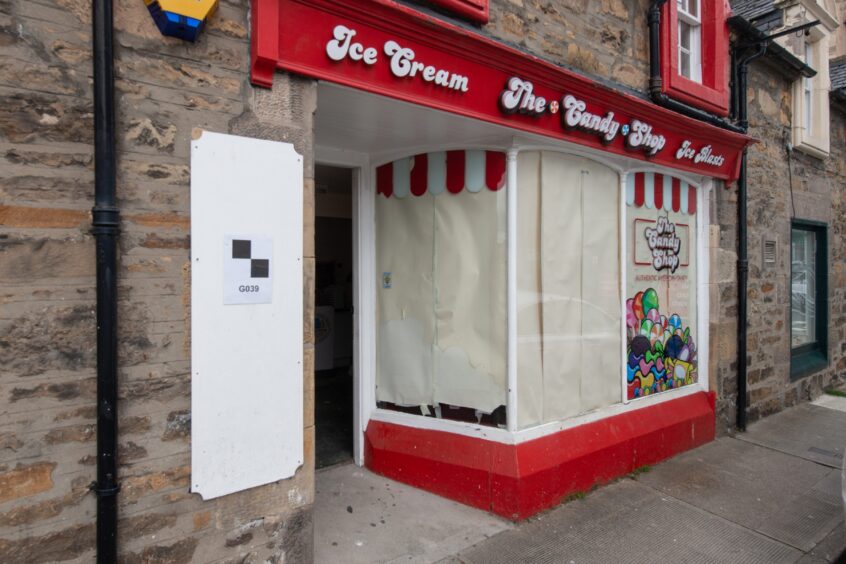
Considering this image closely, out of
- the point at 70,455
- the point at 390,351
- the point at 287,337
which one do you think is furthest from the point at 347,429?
the point at 70,455

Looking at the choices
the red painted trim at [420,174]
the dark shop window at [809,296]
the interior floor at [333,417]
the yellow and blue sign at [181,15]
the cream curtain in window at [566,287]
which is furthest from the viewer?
the dark shop window at [809,296]

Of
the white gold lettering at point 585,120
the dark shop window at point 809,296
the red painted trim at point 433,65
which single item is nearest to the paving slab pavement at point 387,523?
the red painted trim at point 433,65

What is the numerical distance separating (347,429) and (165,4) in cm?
413

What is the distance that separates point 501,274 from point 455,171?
91 centimetres

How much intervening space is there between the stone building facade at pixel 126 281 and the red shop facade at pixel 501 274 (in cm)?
102

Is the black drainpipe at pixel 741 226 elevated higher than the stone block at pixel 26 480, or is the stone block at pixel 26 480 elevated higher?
the black drainpipe at pixel 741 226

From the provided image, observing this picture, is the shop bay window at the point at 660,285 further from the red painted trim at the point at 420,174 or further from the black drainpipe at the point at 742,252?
the red painted trim at the point at 420,174

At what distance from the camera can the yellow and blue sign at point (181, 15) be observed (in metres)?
2.35

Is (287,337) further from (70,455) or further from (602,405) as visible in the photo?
(602,405)

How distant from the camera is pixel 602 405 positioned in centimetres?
473

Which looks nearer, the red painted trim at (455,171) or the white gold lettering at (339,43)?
the white gold lettering at (339,43)

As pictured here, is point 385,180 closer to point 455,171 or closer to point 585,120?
point 455,171

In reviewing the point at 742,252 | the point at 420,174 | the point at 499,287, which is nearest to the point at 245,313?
the point at 499,287

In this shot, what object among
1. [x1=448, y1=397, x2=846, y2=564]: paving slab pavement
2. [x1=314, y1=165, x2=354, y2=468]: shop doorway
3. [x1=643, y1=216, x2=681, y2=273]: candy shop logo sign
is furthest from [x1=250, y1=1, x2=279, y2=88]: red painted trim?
[x1=643, y1=216, x2=681, y2=273]: candy shop logo sign
